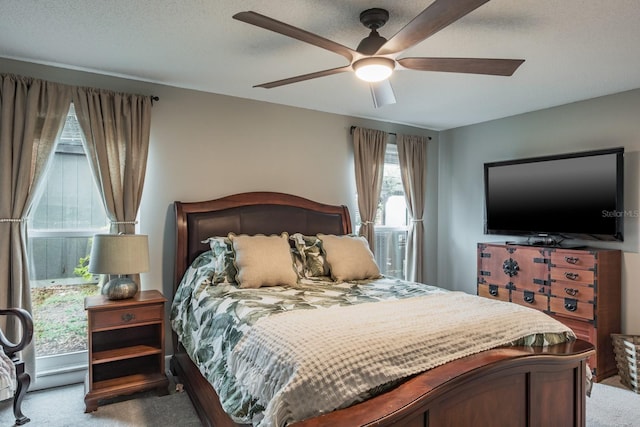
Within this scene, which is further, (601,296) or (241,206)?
(241,206)

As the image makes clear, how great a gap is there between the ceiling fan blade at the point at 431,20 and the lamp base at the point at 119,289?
238 cm

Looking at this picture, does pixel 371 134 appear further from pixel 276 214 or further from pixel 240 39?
pixel 240 39

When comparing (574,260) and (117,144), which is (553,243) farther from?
(117,144)

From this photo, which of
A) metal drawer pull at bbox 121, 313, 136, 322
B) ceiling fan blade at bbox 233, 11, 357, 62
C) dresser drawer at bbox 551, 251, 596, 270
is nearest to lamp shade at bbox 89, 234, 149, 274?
metal drawer pull at bbox 121, 313, 136, 322

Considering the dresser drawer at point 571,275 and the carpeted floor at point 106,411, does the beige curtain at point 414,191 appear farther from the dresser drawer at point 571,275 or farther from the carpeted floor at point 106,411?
the carpeted floor at point 106,411

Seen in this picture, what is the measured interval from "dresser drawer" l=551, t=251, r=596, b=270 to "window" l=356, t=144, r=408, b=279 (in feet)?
5.74

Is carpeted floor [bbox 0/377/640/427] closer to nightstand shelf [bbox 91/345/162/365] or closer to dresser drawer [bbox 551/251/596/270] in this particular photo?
nightstand shelf [bbox 91/345/162/365]

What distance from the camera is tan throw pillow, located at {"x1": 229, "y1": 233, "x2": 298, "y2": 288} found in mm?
2785

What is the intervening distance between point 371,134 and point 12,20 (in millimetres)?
3315

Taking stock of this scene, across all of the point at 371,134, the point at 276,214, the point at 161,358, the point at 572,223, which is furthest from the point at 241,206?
the point at 572,223

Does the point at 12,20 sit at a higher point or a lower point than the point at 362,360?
higher

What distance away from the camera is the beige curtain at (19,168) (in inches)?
109

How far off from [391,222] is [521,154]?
65.3 inches

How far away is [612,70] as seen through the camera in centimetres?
303
